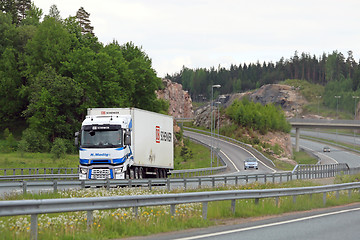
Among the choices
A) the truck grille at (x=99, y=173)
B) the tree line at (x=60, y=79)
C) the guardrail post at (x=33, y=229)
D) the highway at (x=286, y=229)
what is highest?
the tree line at (x=60, y=79)

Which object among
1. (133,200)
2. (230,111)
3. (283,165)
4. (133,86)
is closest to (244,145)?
(283,165)

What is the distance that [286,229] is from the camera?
45.0 ft

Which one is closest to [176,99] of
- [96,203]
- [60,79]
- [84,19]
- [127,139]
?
[84,19]

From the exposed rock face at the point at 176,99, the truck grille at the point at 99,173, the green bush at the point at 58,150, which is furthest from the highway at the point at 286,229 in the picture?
the exposed rock face at the point at 176,99

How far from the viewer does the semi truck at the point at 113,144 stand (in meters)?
30.1

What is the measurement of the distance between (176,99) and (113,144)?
436 feet

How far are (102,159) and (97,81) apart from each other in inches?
1636

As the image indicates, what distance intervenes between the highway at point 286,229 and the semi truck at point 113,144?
14184 mm

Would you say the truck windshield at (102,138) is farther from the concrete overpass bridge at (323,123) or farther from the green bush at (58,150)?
the concrete overpass bridge at (323,123)

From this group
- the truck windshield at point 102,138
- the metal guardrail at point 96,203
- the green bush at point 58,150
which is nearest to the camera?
the metal guardrail at point 96,203

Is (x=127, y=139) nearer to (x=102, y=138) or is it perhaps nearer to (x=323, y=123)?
(x=102, y=138)

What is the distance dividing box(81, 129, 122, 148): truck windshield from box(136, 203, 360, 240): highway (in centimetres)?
1445

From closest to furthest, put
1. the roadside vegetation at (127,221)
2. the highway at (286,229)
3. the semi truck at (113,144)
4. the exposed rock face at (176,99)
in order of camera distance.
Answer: the roadside vegetation at (127,221) < the highway at (286,229) < the semi truck at (113,144) < the exposed rock face at (176,99)

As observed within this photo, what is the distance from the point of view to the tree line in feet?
224
